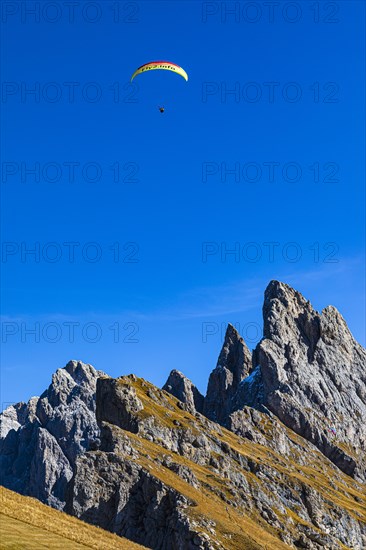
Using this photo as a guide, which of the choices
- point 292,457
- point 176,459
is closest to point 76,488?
point 176,459

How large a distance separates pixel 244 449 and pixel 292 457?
3064 cm

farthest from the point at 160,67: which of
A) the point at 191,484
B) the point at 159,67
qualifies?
the point at 191,484

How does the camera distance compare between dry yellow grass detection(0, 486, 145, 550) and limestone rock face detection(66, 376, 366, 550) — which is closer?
dry yellow grass detection(0, 486, 145, 550)

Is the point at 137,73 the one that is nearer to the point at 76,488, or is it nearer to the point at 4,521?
the point at 76,488

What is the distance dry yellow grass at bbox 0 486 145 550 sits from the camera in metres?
42.7

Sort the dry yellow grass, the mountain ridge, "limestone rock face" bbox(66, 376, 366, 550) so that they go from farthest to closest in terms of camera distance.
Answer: the mountain ridge
"limestone rock face" bbox(66, 376, 366, 550)
the dry yellow grass

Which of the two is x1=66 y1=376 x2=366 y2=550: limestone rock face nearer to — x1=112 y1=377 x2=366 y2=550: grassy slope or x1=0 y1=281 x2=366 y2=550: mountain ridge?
x1=0 y1=281 x2=366 y2=550: mountain ridge

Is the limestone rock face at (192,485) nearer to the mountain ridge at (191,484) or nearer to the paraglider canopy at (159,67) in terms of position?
the mountain ridge at (191,484)

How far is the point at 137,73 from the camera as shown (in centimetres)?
10719

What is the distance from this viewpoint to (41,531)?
153ft

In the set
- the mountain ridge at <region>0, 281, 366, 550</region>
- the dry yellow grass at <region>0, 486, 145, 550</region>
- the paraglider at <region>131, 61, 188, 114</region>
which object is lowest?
the dry yellow grass at <region>0, 486, 145, 550</region>

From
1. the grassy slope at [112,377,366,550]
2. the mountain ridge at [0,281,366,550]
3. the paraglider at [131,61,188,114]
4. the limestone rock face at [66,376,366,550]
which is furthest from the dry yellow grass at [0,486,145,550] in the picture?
the paraglider at [131,61,188,114]

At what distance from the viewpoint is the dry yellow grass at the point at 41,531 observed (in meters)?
42.7

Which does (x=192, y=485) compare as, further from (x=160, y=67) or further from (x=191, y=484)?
(x=160, y=67)
